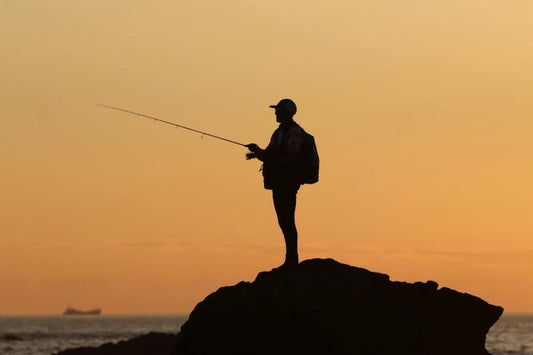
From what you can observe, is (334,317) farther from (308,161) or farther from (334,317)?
(308,161)

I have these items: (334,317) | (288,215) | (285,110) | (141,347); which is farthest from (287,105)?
(141,347)

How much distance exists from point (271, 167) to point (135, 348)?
30.9 metres

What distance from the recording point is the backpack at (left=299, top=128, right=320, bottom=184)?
17609 millimetres

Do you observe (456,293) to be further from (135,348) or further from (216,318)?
(135,348)

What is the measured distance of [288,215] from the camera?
58.4 feet

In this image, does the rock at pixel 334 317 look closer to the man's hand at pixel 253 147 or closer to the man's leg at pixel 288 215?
the man's leg at pixel 288 215

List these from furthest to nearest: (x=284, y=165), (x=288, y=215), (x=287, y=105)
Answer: (x=288, y=215) < (x=287, y=105) < (x=284, y=165)

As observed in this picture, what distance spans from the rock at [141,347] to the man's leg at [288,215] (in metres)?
28.8

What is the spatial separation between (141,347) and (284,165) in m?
31.5

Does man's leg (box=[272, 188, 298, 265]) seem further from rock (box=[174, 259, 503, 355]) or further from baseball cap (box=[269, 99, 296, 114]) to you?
baseball cap (box=[269, 99, 296, 114])

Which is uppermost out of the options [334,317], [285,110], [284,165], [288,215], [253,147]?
[285,110]

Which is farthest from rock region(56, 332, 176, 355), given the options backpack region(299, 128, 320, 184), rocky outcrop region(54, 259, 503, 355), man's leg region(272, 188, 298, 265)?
backpack region(299, 128, 320, 184)

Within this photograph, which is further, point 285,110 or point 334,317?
point 285,110

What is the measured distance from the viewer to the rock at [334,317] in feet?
54.7
